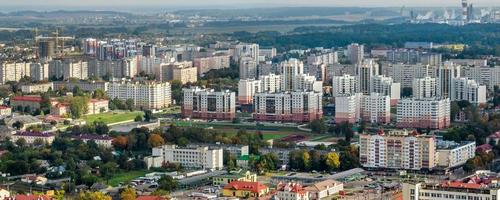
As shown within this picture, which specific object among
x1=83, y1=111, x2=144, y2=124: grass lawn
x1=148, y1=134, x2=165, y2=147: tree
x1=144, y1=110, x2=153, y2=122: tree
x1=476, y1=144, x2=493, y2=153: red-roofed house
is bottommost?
x1=83, y1=111, x2=144, y2=124: grass lawn

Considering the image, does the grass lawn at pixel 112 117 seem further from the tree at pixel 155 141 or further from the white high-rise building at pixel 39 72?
the white high-rise building at pixel 39 72

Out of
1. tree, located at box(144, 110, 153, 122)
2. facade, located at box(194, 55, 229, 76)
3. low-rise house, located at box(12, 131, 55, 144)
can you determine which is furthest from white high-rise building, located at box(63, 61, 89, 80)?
low-rise house, located at box(12, 131, 55, 144)

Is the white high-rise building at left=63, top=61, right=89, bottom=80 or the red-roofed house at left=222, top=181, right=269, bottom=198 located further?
the white high-rise building at left=63, top=61, right=89, bottom=80

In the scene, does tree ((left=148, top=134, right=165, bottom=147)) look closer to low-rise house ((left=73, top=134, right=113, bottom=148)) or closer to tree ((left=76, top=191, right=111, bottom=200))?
low-rise house ((left=73, top=134, right=113, bottom=148))

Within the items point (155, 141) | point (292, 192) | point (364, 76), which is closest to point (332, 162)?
point (155, 141)

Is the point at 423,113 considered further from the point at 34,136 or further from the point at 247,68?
the point at 247,68

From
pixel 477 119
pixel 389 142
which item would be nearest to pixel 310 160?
pixel 389 142

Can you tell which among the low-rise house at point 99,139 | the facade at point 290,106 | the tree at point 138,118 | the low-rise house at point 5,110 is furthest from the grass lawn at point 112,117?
the low-rise house at point 99,139
